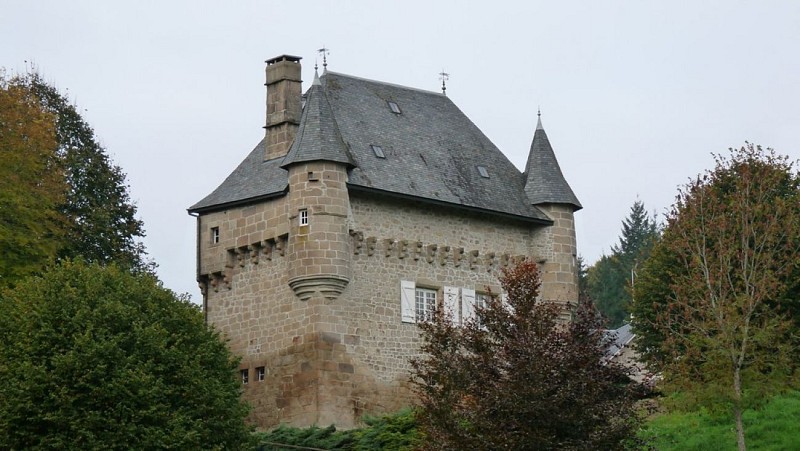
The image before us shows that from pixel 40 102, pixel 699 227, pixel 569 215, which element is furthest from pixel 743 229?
pixel 40 102

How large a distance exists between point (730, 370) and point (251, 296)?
572 inches

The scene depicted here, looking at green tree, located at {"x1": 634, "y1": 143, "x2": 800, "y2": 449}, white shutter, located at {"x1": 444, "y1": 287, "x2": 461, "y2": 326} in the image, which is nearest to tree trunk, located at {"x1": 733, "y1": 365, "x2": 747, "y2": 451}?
green tree, located at {"x1": 634, "y1": 143, "x2": 800, "y2": 449}

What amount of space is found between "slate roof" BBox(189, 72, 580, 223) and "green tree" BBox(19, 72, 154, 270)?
191 inches

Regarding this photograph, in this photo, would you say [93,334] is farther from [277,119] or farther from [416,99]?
[416,99]

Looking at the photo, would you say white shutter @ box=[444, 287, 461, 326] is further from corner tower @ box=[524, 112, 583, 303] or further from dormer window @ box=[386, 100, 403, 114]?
dormer window @ box=[386, 100, 403, 114]

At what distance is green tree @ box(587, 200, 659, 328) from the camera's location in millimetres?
102125

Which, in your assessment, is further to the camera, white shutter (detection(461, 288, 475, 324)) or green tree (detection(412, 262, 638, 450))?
white shutter (detection(461, 288, 475, 324))

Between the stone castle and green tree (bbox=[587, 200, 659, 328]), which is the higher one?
green tree (bbox=[587, 200, 659, 328])

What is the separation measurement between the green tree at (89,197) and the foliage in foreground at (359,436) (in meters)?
9.41

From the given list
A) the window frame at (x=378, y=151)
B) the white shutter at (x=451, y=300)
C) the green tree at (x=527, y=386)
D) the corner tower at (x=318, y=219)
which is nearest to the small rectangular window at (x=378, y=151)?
the window frame at (x=378, y=151)

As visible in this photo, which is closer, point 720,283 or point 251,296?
point 720,283

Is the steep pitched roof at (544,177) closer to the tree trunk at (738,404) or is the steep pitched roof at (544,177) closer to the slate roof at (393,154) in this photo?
the slate roof at (393,154)

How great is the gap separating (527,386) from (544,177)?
19777 mm

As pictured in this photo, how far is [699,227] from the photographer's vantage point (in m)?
44.5
